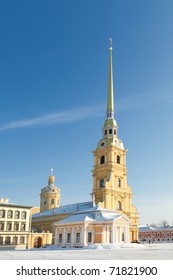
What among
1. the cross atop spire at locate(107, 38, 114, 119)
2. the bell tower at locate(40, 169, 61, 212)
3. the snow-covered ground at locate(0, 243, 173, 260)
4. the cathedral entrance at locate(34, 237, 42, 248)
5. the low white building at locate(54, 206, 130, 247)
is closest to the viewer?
the snow-covered ground at locate(0, 243, 173, 260)

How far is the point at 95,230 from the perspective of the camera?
168 feet

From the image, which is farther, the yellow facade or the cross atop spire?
the yellow facade

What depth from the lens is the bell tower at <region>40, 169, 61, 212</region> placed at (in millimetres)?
85375

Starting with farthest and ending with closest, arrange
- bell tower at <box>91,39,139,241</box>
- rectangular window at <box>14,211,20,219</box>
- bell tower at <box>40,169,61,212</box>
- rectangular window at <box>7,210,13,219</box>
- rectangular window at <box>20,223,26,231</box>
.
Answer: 1. bell tower at <box>40,169,61,212</box>
2. bell tower at <box>91,39,139,241</box>
3. rectangular window at <box>20,223,26,231</box>
4. rectangular window at <box>14,211,20,219</box>
5. rectangular window at <box>7,210,13,219</box>

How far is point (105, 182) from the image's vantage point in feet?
210

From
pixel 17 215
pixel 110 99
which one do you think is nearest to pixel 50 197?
pixel 110 99

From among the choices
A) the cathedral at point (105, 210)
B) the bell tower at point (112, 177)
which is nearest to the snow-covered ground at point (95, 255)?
the cathedral at point (105, 210)

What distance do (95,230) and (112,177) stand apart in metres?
16.4

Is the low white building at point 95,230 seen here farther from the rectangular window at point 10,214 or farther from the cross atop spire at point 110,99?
the cross atop spire at point 110,99

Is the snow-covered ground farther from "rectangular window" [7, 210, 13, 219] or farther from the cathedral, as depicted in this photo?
"rectangular window" [7, 210, 13, 219]

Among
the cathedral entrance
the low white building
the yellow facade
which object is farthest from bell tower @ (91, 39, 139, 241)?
the yellow facade

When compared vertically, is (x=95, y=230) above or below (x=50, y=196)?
below

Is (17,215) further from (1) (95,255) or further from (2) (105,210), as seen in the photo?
(1) (95,255)
